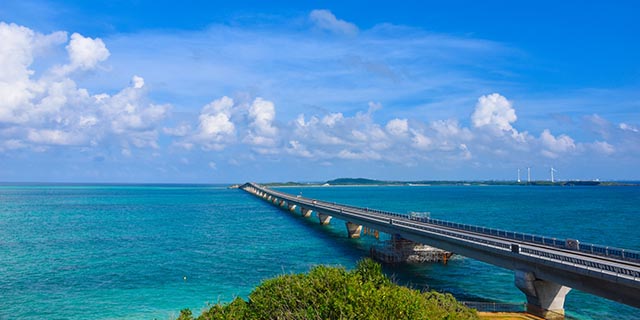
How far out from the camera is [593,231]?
326ft

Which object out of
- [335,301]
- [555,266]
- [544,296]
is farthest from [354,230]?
[335,301]

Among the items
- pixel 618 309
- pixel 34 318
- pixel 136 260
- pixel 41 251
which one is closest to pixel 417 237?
pixel 618 309

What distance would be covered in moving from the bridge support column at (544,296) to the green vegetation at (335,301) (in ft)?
40.7

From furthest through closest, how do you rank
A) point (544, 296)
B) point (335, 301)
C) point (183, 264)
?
point (183, 264) → point (544, 296) → point (335, 301)

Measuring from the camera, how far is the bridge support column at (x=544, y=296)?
140ft

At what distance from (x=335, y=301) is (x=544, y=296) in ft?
92.2

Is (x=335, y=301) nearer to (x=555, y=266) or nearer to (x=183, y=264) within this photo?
(x=555, y=266)

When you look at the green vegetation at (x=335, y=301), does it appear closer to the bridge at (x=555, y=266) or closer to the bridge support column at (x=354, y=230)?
the bridge at (x=555, y=266)

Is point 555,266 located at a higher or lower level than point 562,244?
lower

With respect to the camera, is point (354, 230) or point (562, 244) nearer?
point (562, 244)

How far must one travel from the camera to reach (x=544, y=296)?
4325 centimetres

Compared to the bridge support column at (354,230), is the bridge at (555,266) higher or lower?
higher

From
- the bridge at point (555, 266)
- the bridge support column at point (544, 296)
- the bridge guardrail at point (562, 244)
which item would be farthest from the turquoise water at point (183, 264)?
the bridge guardrail at point (562, 244)

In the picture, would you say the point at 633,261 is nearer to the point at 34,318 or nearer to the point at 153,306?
the point at 153,306
